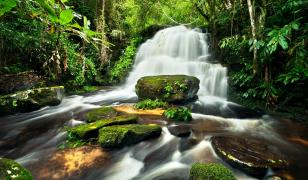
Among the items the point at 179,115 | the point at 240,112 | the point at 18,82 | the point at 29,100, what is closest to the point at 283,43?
the point at 240,112

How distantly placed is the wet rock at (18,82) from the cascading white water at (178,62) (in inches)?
70.9

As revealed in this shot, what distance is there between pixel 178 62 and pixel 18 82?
6.07 meters

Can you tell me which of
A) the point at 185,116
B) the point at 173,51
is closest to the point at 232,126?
the point at 185,116

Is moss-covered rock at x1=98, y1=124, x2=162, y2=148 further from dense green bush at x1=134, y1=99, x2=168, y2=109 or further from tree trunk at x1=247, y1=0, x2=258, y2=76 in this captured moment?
tree trunk at x1=247, y1=0, x2=258, y2=76

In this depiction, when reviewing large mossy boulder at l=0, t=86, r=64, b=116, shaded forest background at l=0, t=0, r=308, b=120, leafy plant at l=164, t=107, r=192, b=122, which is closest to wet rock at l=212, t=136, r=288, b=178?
leafy plant at l=164, t=107, r=192, b=122

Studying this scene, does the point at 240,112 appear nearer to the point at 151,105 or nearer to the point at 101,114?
the point at 151,105

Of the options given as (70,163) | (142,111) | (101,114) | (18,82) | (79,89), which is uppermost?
(18,82)

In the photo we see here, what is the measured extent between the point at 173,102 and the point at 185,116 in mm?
1580

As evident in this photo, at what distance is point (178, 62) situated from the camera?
11758mm

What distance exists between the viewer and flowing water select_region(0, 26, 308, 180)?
443cm

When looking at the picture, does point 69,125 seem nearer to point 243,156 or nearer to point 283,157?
point 243,156

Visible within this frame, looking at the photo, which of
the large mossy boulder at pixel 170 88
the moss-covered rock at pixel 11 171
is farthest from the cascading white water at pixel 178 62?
the moss-covered rock at pixel 11 171

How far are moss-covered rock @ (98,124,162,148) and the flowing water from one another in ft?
0.42

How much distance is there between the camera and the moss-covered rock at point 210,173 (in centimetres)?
345
